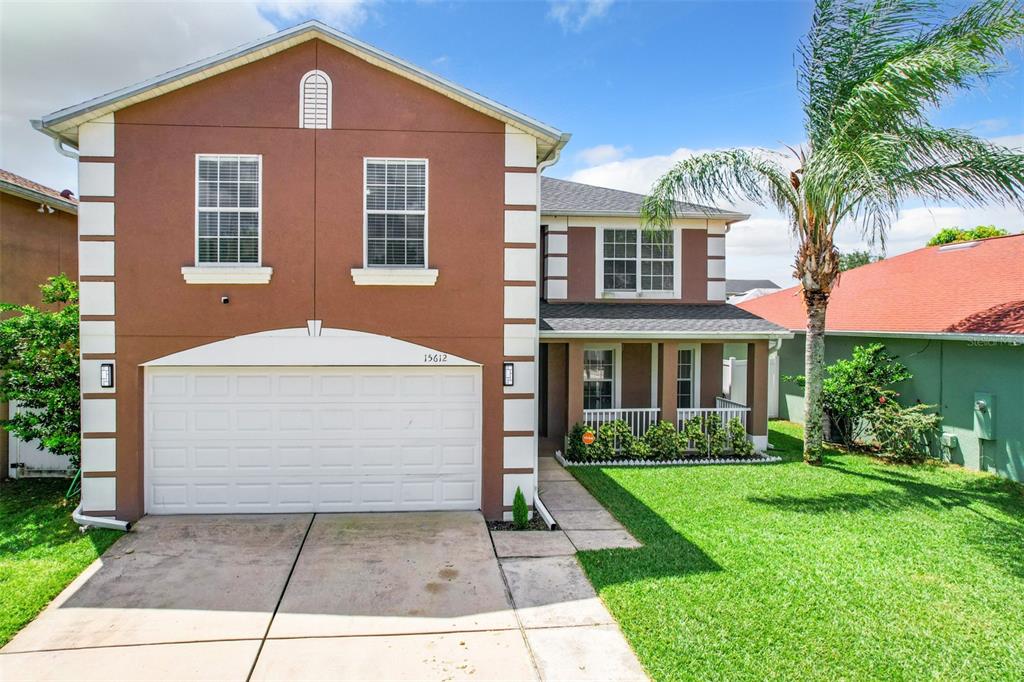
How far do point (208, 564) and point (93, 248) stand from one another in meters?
4.57

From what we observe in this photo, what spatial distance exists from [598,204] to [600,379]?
420 centimetres

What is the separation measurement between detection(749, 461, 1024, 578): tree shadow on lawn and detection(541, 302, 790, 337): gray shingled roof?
3.76m

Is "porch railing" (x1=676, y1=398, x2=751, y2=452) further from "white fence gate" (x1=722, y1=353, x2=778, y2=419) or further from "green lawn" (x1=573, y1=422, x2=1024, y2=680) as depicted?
"white fence gate" (x1=722, y1=353, x2=778, y2=419)

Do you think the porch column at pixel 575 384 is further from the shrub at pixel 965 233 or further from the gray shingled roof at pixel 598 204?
the shrub at pixel 965 233

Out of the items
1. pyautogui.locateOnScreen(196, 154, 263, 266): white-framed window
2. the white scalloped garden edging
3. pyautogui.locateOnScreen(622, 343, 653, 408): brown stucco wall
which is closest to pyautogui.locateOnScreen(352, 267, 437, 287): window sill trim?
pyautogui.locateOnScreen(196, 154, 263, 266): white-framed window

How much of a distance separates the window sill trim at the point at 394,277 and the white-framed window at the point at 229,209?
4.69 ft

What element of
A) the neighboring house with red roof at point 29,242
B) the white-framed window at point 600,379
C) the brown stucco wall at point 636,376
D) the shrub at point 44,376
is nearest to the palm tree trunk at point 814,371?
the brown stucco wall at point 636,376

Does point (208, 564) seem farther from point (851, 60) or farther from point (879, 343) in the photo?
point (879, 343)

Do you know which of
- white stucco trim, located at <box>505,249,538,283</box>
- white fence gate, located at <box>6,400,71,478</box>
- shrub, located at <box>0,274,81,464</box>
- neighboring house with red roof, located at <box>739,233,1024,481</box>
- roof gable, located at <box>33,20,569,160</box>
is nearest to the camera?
roof gable, located at <box>33,20,569,160</box>

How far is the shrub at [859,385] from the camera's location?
13.5 meters

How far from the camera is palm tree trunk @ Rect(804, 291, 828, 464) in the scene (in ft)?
40.1

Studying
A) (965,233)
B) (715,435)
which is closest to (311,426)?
(715,435)

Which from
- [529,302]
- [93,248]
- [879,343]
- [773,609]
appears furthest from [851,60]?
[93,248]

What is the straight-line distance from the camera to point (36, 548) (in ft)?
24.2
